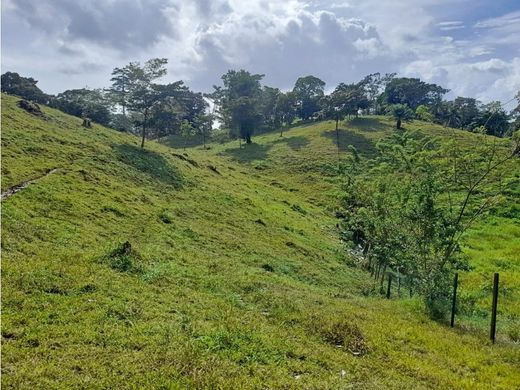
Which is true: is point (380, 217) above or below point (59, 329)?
above

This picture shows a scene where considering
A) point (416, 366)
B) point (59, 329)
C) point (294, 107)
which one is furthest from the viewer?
point (294, 107)

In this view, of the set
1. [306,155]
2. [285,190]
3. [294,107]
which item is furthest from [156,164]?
[294,107]

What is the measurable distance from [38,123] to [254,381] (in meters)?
40.6

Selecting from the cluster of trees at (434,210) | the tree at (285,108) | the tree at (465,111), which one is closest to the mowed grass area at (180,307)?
the cluster of trees at (434,210)

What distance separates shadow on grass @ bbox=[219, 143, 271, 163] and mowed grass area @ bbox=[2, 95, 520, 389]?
4613cm

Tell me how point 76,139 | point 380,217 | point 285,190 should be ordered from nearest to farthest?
point 380,217 → point 76,139 → point 285,190

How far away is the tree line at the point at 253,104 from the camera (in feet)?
258

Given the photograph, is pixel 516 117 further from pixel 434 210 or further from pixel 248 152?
pixel 248 152

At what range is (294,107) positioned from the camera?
113m

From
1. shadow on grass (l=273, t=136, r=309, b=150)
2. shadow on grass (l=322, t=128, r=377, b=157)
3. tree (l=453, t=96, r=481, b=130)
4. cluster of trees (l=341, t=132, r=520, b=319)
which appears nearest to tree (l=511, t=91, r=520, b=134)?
cluster of trees (l=341, t=132, r=520, b=319)

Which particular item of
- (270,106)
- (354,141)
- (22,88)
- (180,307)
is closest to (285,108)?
(270,106)

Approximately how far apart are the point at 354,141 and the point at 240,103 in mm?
25258

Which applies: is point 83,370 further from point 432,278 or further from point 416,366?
Result: point 432,278

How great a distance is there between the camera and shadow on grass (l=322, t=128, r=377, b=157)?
80488mm
